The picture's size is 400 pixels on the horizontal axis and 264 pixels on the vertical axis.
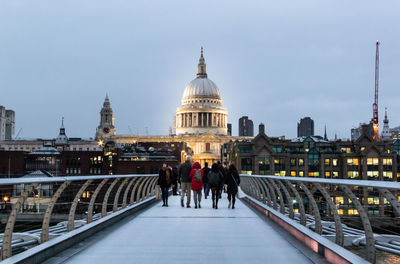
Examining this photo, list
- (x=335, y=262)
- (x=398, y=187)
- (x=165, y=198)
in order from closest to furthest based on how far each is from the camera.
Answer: (x=398, y=187) → (x=335, y=262) → (x=165, y=198)

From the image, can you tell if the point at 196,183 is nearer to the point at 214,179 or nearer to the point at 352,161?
the point at 214,179

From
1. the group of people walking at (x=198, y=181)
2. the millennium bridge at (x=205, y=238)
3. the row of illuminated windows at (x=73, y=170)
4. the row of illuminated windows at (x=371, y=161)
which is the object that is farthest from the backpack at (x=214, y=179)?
the row of illuminated windows at (x=73, y=170)

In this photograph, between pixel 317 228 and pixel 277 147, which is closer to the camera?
pixel 317 228

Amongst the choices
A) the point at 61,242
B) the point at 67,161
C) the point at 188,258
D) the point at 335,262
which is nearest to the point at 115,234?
the point at 61,242

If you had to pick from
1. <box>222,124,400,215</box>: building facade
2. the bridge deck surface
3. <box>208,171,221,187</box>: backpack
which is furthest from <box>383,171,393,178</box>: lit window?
the bridge deck surface

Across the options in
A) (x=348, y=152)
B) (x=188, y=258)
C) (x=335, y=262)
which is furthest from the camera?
(x=348, y=152)

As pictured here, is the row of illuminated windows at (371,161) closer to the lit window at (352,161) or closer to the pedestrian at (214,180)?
the lit window at (352,161)

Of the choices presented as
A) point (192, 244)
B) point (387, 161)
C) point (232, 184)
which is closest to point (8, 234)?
point (192, 244)

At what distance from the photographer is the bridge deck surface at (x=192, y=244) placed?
9.10m

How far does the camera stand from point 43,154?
135 metres

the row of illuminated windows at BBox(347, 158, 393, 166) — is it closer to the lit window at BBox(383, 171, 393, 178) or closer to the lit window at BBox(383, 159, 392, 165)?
the lit window at BBox(383, 159, 392, 165)

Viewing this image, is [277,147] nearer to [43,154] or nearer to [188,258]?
[43,154]

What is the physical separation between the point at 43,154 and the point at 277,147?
63.0m

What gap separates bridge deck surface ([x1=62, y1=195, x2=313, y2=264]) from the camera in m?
9.10
